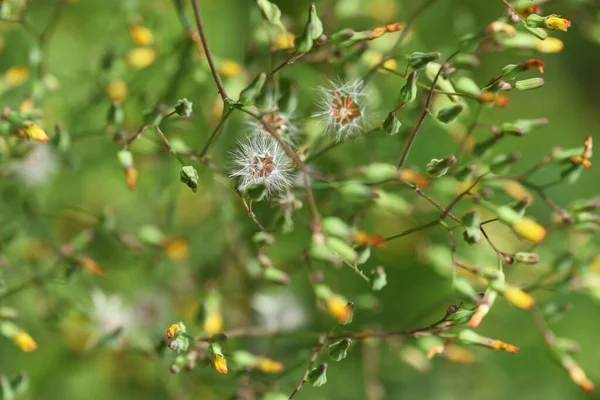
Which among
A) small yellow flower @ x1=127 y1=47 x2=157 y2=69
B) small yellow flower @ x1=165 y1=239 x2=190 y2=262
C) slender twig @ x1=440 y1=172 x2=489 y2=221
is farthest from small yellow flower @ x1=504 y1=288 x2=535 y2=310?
small yellow flower @ x1=127 y1=47 x2=157 y2=69

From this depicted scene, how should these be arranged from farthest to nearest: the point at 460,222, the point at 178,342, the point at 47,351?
the point at 47,351, the point at 460,222, the point at 178,342

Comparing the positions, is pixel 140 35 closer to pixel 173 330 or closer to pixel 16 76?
pixel 16 76

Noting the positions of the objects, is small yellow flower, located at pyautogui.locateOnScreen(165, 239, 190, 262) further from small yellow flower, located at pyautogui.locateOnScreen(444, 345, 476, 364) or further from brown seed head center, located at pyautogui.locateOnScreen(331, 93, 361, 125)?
small yellow flower, located at pyautogui.locateOnScreen(444, 345, 476, 364)

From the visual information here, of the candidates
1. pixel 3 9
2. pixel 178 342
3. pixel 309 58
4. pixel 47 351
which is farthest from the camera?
pixel 47 351

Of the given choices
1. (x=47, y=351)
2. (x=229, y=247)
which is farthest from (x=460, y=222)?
(x=47, y=351)

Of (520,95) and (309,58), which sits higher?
(309,58)

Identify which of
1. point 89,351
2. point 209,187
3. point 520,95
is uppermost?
point 209,187

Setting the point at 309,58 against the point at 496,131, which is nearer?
the point at 496,131

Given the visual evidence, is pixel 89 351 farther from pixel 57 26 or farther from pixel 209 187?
pixel 57 26
